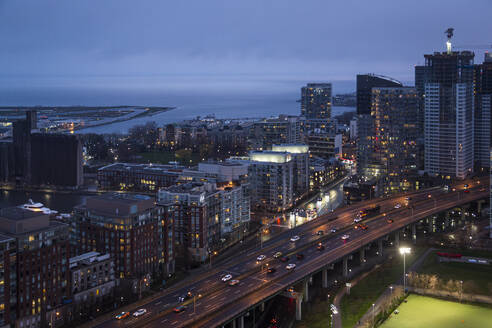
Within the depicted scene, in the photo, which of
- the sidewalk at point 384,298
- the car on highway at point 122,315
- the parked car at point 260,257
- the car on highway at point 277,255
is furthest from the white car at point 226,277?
the sidewalk at point 384,298

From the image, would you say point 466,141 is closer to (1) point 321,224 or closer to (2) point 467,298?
(1) point 321,224

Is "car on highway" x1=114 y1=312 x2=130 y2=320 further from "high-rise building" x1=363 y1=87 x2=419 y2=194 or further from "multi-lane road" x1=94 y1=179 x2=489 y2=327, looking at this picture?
"high-rise building" x1=363 y1=87 x2=419 y2=194

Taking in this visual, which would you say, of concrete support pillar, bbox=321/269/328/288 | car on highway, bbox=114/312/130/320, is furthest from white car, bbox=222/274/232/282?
concrete support pillar, bbox=321/269/328/288

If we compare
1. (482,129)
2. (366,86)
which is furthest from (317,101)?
(482,129)

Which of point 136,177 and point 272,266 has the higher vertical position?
point 136,177

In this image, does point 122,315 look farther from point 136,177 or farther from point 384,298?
point 136,177

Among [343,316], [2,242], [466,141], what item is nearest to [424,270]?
[343,316]
